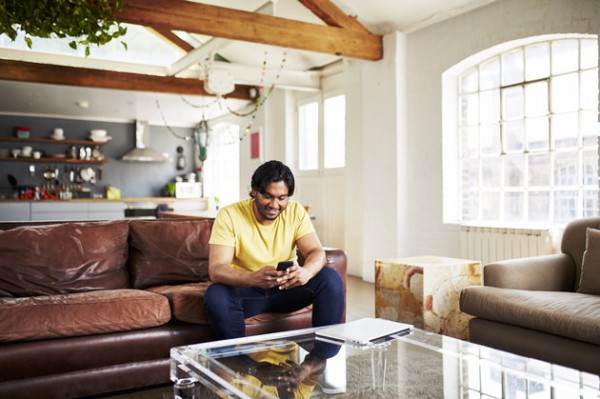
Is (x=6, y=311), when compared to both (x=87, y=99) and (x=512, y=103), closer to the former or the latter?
(x=512, y=103)

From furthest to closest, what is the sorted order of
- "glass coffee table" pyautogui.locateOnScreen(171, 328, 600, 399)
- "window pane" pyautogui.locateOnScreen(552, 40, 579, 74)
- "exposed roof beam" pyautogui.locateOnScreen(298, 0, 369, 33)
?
"exposed roof beam" pyautogui.locateOnScreen(298, 0, 369, 33) < "window pane" pyautogui.locateOnScreen(552, 40, 579, 74) < "glass coffee table" pyautogui.locateOnScreen(171, 328, 600, 399)

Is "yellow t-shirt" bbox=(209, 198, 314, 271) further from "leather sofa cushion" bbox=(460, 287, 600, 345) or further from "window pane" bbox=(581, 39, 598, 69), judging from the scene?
"window pane" bbox=(581, 39, 598, 69)

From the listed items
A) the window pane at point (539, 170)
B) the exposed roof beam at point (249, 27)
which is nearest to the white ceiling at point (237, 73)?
the exposed roof beam at point (249, 27)

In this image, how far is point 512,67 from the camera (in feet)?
15.8

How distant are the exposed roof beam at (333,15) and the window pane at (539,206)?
8.28 feet

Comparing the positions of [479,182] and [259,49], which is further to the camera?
[259,49]

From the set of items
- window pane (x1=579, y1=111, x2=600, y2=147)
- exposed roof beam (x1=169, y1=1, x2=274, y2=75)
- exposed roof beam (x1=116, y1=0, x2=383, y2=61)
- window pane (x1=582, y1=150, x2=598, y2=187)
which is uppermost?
exposed roof beam (x1=169, y1=1, x2=274, y2=75)

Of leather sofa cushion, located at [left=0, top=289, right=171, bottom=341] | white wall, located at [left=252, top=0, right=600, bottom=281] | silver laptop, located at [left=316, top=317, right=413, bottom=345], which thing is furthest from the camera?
white wall, located at [left=252, top=0, right=600, bottom=281]

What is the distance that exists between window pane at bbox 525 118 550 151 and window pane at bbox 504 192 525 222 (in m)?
0.43

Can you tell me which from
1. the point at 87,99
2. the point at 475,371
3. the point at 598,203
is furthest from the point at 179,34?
the point at 475,371

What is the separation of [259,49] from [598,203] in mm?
5252

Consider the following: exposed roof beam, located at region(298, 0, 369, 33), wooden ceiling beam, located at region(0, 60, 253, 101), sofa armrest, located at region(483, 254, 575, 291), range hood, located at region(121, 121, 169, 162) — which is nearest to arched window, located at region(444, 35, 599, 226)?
exposed roof beam, located at region(298, 0, 369, 33)

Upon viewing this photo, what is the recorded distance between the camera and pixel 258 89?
884 cm

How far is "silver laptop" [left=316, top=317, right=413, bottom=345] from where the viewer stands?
80.4 inches
